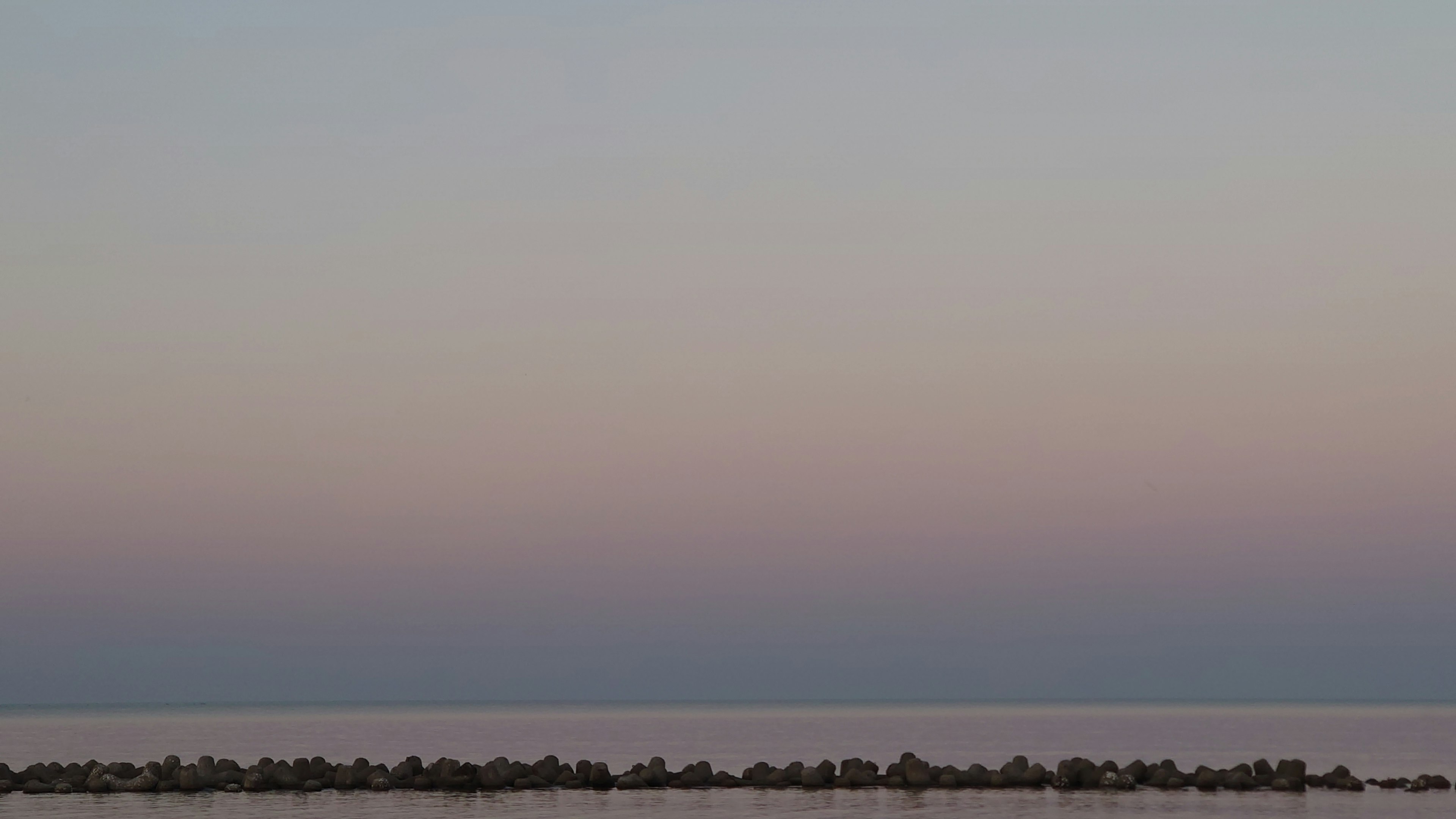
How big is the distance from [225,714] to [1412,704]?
125 m

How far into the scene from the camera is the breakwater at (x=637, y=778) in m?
36.3

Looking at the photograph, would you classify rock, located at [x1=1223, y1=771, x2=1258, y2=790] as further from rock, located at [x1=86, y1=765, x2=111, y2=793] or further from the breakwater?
rock, located at [x1=86, y1=765, x2=111, y2=793]

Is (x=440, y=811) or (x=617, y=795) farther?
(x=617, y=795)

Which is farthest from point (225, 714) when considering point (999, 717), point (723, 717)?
point (999, 717)

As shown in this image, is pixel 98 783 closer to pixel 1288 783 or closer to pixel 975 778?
pixel 975 778

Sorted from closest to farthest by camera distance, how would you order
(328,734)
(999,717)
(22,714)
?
(328,734)
(999,717)
(22,714)

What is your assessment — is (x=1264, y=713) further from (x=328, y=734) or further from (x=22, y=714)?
(x=22, y=714)

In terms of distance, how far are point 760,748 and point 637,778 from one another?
947 inches

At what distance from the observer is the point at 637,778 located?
37.9 metres

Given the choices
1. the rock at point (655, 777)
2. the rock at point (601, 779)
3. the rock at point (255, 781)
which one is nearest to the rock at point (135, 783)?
the rock at point (255, 781)

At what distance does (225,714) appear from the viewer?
139m

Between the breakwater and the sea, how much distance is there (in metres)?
0.69

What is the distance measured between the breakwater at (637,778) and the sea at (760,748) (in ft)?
2.28

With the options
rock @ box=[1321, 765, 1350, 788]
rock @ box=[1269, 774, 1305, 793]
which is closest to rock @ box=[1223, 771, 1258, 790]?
rock @ box=[1269, 774, 1305, 793]
